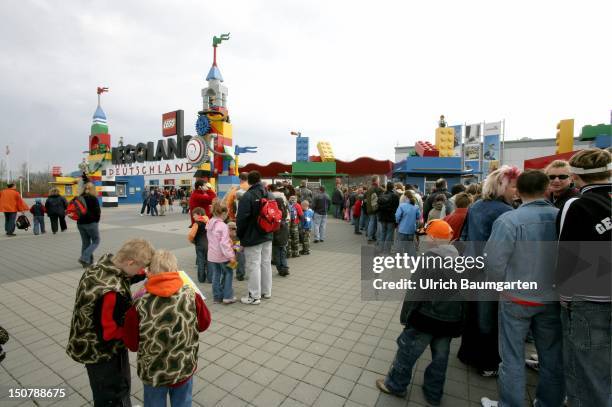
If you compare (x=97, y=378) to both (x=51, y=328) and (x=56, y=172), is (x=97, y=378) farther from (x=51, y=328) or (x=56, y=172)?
(x=56, y=172)

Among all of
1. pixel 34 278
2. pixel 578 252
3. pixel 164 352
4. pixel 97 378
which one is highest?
pixel 578 252

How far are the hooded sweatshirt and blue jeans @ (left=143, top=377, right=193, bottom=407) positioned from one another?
129 millimetres

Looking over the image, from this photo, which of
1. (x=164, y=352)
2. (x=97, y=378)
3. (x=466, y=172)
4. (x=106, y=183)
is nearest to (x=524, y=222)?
(x=164, y=352)

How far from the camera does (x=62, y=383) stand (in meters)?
2.67

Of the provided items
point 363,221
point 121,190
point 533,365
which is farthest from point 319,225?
point 121,190

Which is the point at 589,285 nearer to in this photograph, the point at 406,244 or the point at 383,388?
the point at 383,388

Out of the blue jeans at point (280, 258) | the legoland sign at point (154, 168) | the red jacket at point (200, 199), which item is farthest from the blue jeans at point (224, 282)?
the legoland sign at point (154, 168)

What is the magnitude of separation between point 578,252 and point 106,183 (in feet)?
Answer: 90.9

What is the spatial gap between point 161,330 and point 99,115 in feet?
83.4

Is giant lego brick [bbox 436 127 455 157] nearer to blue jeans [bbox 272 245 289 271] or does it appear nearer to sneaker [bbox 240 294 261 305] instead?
blue jeans [bbox 272 245 289 271]

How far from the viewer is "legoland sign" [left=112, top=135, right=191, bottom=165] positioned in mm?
15453

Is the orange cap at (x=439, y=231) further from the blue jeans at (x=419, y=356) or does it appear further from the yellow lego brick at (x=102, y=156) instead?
the yellow lego brick at (x=102, y=156)

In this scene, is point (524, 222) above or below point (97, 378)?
above

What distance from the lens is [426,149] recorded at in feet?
55.7
